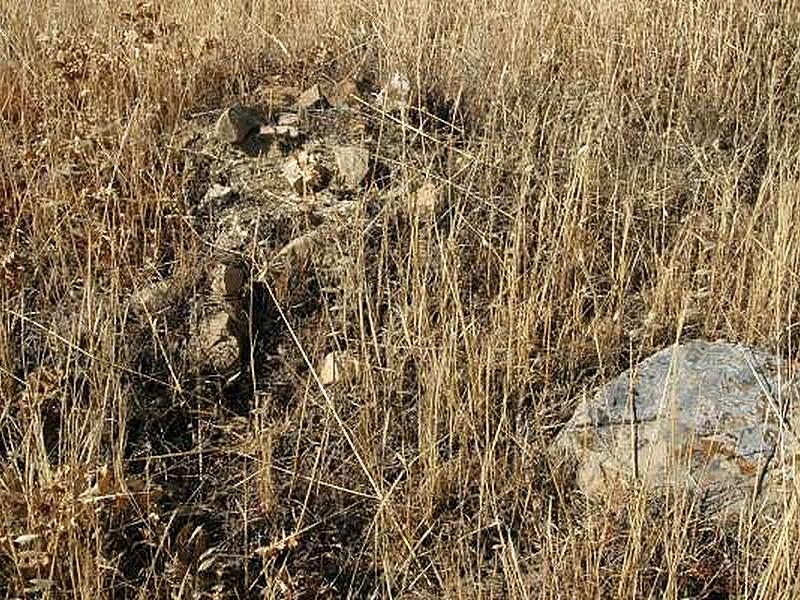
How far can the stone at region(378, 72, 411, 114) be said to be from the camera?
12.5 feet

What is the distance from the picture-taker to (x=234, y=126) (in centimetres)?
363

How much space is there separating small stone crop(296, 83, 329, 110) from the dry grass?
223 mm

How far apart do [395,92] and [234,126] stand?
680 millimetres

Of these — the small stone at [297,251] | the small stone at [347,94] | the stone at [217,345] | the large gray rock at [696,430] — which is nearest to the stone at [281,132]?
the small stone at [347,94]

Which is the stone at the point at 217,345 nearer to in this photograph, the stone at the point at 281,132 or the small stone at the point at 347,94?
the stone at the point at 281,132

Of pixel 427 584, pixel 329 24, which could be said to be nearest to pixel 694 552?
pixel 427 584

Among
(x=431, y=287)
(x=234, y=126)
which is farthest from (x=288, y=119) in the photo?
(x=431, y=287)

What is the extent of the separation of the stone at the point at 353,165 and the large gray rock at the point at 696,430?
4.25ft

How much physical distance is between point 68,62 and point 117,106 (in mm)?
230

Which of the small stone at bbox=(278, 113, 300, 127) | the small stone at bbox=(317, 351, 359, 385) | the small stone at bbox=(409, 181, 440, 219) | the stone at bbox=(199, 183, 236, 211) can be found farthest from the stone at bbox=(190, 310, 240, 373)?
the small stone at bbox=(278, 113, 300, 127)

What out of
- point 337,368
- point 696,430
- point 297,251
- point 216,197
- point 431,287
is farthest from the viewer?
point 216,197

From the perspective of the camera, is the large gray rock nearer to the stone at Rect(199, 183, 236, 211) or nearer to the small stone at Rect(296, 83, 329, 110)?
the stone at Rect(199, 183, 236, 211)

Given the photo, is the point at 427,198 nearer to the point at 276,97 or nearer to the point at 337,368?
the point at 337,368

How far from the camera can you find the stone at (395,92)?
382cm
